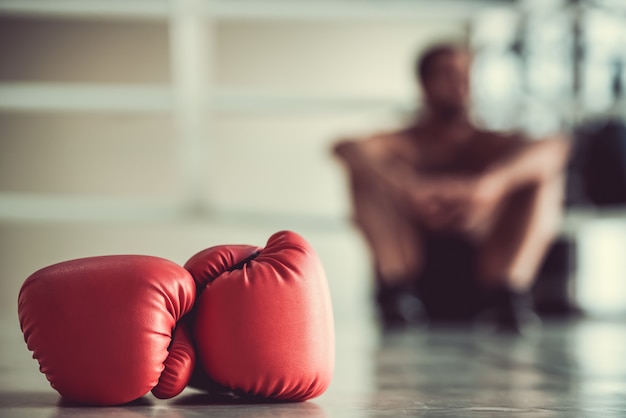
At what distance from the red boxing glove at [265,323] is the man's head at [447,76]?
1.53 metres

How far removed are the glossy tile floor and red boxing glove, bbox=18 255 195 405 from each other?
3 centimetres

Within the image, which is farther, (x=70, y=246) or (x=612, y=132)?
(x=70, y=246)

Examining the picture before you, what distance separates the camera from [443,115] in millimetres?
2557

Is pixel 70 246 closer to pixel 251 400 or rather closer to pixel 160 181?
pixel 160 181

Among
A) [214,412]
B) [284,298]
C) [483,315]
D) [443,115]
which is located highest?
[443,115]

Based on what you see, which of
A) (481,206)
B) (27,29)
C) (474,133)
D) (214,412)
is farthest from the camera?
(27,29)

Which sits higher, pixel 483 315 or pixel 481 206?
pixel 481 206

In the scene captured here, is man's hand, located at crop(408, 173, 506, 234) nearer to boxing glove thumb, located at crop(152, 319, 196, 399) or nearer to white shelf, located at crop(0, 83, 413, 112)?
white shelf, located at crop(0, 83, 413, 112)

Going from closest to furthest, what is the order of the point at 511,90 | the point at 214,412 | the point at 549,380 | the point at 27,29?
1. the point at 214,412
2. the point at 549,380
3. the point at 511,90
4. the point at 27,29

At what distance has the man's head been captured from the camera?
246 cm

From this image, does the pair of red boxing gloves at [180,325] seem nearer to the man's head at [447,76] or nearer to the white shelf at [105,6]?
the man's head at [447,76]

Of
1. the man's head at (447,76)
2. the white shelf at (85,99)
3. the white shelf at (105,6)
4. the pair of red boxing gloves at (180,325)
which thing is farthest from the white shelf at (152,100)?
the pair of red boxing gloves at (180,325)

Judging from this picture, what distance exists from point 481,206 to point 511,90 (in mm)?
1796

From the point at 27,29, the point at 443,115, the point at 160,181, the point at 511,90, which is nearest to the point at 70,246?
the point at 160,181
